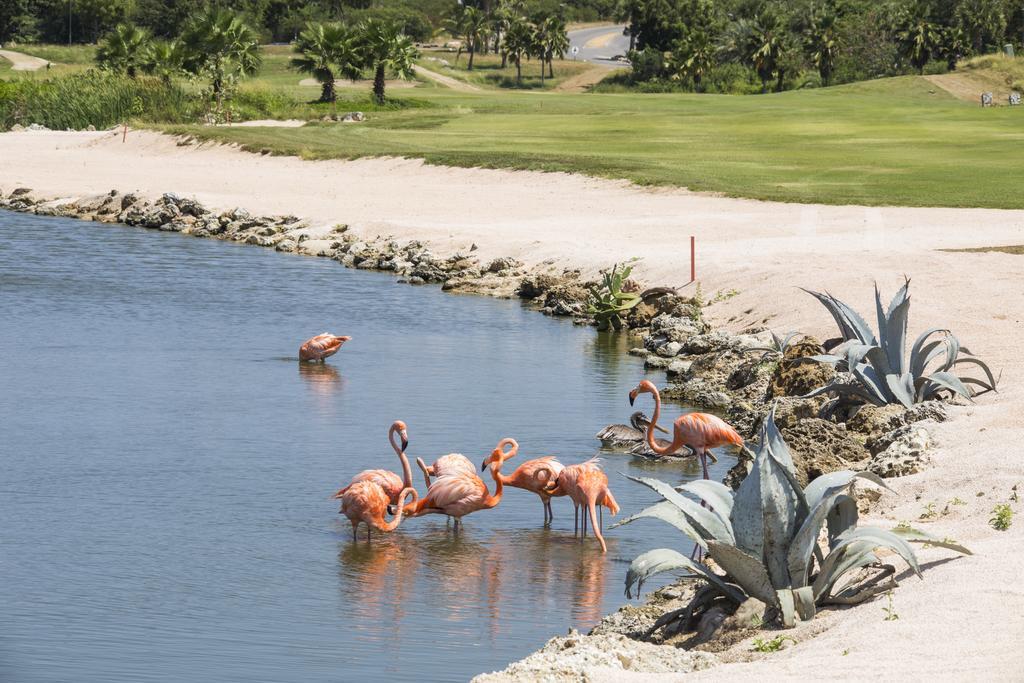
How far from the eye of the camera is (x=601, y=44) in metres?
156

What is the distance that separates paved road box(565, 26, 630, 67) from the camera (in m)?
144

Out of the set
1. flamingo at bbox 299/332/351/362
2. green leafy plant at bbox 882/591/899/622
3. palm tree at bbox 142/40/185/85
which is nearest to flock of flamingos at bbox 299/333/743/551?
green leafy plant at bbox 882/591/899/622

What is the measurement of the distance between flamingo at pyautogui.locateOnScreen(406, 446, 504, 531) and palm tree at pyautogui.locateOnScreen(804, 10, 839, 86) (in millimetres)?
100011

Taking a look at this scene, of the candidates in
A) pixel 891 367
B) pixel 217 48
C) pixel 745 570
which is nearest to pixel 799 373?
pixel 891 367

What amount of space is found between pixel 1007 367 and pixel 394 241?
1891cm

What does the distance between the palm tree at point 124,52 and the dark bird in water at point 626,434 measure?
59.1 metres

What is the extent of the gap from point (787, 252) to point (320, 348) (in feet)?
34.2

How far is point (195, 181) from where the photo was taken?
4575 centimetres

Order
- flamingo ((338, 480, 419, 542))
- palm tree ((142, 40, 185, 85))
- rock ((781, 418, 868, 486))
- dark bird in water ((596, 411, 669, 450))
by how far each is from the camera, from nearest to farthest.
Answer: flamingo ((338, 480, 419, 542))
rock ((781, 418, 868, 486))
dark bird in water ((596, 411, 669, 450))
palm tree ((142, 40, 185, 85))

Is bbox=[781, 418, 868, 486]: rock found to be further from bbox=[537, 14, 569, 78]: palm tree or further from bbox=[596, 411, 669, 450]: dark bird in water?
bbox=[537, 14, 569, 78]: palm tree

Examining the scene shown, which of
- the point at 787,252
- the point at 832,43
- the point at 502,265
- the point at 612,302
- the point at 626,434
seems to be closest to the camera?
the point at 626,434

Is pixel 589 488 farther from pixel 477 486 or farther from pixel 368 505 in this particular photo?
pixel 368 505

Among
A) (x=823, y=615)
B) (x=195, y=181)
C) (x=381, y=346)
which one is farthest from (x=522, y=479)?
(x=195, y=181)

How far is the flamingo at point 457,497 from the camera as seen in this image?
12.9 metres
